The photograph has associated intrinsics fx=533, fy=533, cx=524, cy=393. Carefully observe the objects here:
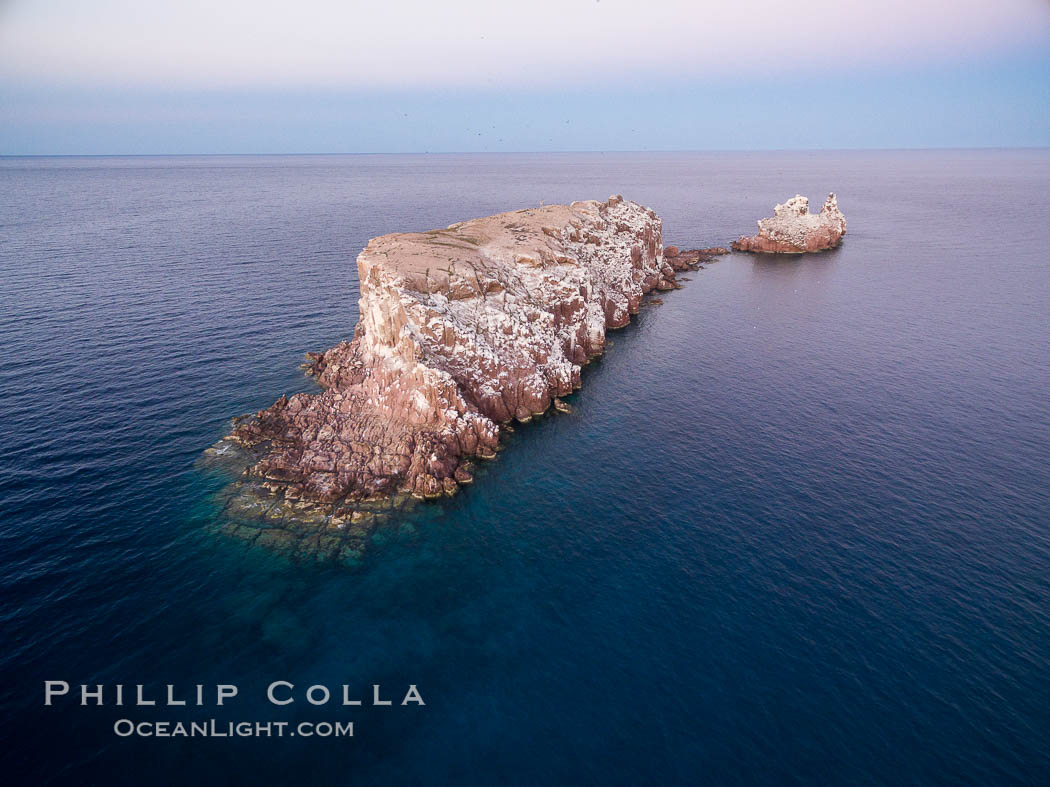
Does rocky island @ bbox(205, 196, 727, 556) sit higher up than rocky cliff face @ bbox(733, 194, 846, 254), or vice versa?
rocky cliff face @ bbox(733, 194, 846, 254)

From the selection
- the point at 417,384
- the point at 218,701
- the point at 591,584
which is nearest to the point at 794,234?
the point at 417,384

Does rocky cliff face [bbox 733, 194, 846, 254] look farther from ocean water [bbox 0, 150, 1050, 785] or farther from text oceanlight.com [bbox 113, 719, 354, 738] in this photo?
text oceanlight.com [bbox 113, 719, 354, 738]

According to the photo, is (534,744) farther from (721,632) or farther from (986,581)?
(986,581)

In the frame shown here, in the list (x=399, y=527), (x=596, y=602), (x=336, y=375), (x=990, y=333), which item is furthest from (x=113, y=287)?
(x=990, y=333)

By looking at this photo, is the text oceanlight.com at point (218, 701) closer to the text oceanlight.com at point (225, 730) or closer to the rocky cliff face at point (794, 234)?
the text oceanlight.com at point (225, 730)

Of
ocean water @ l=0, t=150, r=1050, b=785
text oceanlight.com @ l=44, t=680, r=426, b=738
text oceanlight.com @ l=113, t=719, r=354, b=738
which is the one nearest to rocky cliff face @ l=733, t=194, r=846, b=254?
ocean water @ l=0, t=150, r=1050, b=785

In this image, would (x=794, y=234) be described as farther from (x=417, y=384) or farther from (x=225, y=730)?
(x=225, y=730)
